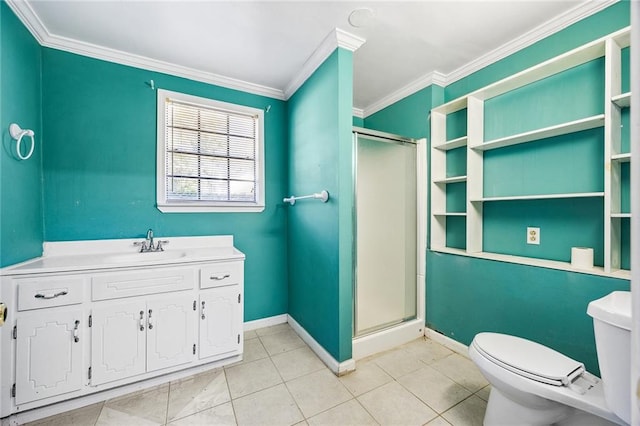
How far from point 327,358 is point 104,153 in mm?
2330

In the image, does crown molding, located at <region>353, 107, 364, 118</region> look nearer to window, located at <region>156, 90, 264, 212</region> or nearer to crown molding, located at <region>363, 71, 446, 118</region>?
crown molding, located at <region>363, 71, 446, 118</region>

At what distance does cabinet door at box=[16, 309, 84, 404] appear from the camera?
1.48m

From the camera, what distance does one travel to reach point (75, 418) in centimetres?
154

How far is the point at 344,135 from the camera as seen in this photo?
1.91 meters

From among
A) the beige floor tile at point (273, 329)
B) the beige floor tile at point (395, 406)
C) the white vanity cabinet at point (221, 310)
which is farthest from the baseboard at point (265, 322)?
the beige floor tile at point (395, 406)

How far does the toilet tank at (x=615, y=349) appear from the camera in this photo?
3.20 feet

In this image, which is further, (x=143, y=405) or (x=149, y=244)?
(x=149, y=244)

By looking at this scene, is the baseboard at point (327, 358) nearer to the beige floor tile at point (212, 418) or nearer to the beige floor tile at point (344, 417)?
the beige floor tile at point (344, 417)

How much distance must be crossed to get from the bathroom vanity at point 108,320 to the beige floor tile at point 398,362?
110cm

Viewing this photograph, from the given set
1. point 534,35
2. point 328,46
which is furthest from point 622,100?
point 328,46

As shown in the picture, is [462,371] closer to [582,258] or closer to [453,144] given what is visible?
[582,258]

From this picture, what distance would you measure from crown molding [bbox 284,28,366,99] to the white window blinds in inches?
28.1

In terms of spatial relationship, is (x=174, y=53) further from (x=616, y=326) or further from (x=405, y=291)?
(x=616, y=326)

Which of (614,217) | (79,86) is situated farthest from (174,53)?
(614,217)
